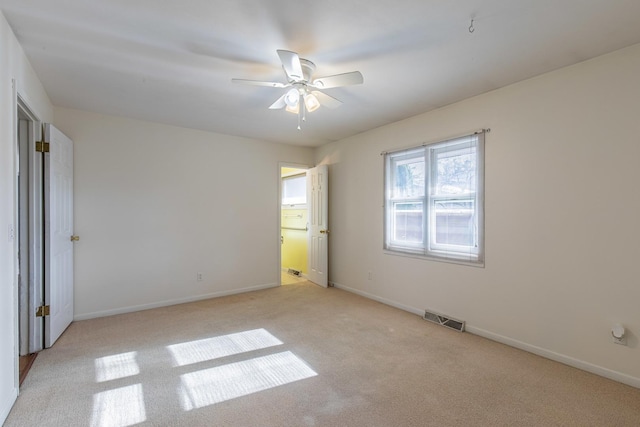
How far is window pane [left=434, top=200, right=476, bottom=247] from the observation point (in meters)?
3.20

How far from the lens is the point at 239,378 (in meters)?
2.28

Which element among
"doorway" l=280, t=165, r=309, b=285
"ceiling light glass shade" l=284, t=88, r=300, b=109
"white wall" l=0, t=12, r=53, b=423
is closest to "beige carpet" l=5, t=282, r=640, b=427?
"white wall" l=0, t=12, r=53, b=423

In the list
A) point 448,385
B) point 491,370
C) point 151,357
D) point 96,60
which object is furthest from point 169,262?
point 491,370

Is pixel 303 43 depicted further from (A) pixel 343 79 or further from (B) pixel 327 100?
(B) pixel 327 100

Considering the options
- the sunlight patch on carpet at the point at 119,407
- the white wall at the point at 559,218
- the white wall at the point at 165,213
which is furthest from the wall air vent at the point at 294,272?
the sunlight patch on carpet at the point at 119,407

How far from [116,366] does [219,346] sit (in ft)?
2.63

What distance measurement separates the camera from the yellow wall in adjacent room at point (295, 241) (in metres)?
5.95

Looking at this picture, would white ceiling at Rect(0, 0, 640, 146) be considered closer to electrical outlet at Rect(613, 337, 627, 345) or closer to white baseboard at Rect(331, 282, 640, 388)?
electrical outlet at Rect(613, 337, 627, 345)

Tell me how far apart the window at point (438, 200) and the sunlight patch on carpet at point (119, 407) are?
304cm

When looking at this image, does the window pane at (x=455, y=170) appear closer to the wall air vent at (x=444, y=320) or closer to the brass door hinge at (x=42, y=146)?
the wall air vent at (x=444, y=320)

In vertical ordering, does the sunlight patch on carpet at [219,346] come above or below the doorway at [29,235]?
below

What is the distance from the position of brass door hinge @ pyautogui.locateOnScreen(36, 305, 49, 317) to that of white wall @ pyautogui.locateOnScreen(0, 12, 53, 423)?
0.78 meters

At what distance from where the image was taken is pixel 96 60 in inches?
93.9

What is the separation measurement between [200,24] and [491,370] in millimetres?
3270
